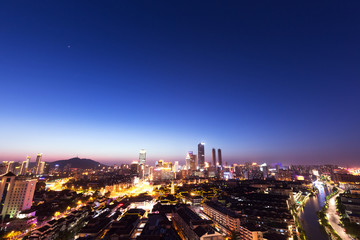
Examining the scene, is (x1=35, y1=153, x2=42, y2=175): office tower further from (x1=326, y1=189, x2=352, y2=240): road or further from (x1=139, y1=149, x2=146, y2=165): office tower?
(x1=326, y1=189, x2=352, y2=240): road

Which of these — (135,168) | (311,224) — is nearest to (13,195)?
(311,224)

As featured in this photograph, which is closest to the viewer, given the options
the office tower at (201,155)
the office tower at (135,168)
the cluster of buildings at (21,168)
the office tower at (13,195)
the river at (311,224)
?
the river at (311,224)

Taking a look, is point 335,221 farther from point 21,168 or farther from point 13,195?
point 21,168

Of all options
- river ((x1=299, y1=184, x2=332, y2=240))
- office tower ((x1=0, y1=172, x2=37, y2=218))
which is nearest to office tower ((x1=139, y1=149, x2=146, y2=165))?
office tower ((x1=0, y1=172, x2=37, y2=218))

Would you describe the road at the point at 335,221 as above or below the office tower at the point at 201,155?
below

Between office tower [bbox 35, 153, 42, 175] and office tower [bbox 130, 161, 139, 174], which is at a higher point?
office tower [bbox 35, 153, 42, 175]

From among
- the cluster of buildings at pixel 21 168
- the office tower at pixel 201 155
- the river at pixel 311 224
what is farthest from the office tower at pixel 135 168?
the river at pixel 311 224

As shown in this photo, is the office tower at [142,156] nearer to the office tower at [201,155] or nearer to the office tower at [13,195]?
the office tower at [201,155]

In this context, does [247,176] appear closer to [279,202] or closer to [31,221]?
[279,202]

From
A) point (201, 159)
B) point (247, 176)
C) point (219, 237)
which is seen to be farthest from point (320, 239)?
point (201, 159)
